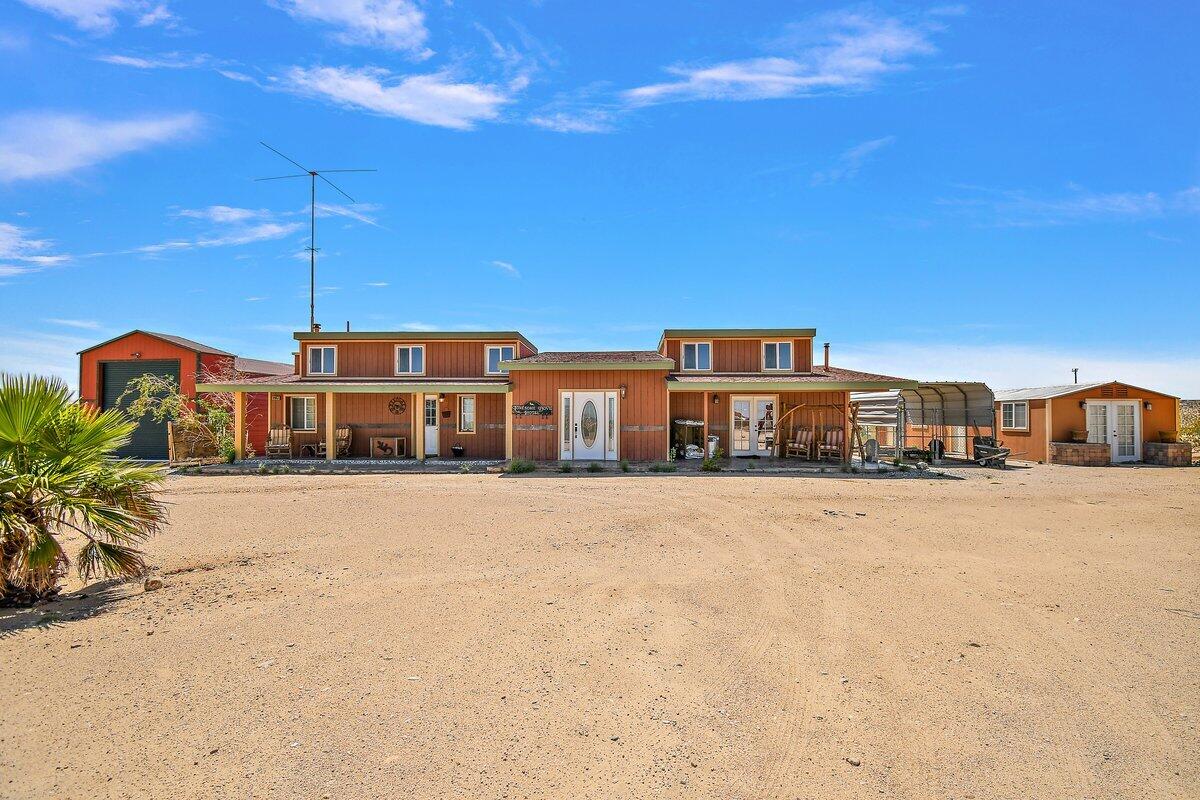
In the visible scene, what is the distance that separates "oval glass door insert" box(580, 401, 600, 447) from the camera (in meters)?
19.0

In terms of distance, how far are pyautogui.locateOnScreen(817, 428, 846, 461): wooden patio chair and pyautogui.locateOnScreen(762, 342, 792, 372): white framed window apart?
2.93m

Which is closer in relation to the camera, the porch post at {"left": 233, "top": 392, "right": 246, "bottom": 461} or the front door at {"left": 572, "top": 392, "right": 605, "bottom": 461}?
the front door at {"left": 572, "top": 392, "right": 605, "bottom": 461}

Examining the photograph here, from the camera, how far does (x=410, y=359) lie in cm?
2203

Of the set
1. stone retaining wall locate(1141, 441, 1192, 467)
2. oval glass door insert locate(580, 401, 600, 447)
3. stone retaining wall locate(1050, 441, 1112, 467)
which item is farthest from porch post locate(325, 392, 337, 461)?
stone retaining wall locate(1141, 441, 1192, 467)

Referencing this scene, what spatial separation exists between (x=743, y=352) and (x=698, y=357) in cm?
155

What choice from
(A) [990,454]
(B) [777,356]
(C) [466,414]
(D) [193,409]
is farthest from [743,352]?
(D) [193,409]

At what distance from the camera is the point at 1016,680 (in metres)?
4.14

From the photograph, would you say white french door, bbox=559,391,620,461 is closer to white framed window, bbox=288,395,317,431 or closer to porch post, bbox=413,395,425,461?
porch post, bbox=413,395,425,461

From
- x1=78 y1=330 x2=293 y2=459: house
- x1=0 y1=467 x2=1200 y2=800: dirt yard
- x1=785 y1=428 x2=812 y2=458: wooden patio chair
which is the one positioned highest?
x1=78 y1=330 x2=293 y2=459: house

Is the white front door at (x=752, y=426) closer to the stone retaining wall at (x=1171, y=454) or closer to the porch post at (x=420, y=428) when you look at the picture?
the porch post at (x=420, y=428)

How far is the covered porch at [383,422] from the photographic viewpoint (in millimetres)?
20062

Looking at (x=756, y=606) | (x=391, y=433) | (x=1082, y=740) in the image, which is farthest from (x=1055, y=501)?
(x=391, y=433)

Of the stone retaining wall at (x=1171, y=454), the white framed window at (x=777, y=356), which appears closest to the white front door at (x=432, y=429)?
the white framed window at (x=777, y=356)

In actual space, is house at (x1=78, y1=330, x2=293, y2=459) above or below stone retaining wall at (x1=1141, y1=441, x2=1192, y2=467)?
above
